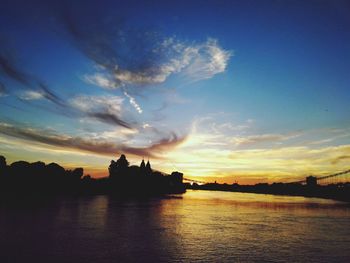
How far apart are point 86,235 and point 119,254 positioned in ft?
26.4

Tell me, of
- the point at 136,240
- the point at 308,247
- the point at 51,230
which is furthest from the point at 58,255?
the point at 308,247

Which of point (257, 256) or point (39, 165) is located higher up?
point (39, 165)

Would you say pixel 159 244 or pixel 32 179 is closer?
pixel 159 244

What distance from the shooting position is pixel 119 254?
20.9 metres

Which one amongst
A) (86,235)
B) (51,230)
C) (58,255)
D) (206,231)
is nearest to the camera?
(58,255)

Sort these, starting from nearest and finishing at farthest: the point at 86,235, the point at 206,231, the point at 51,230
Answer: the point at 86,235 < the point at 51,230 < the point at 206,231

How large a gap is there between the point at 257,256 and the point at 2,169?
574ft

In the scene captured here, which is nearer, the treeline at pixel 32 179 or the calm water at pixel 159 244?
the calm water at pixel 159 244

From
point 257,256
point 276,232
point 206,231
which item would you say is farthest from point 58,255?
point 276,232

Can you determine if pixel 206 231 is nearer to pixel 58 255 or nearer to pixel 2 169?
pixel 58 255

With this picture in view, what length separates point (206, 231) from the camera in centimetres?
3297

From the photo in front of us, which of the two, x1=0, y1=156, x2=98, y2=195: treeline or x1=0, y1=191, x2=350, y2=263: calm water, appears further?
x1=0, y1=156, x2=98, y2=195: treeline

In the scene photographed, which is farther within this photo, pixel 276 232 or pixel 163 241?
pixel 276 232

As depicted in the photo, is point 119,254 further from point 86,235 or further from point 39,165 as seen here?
point 39,165
